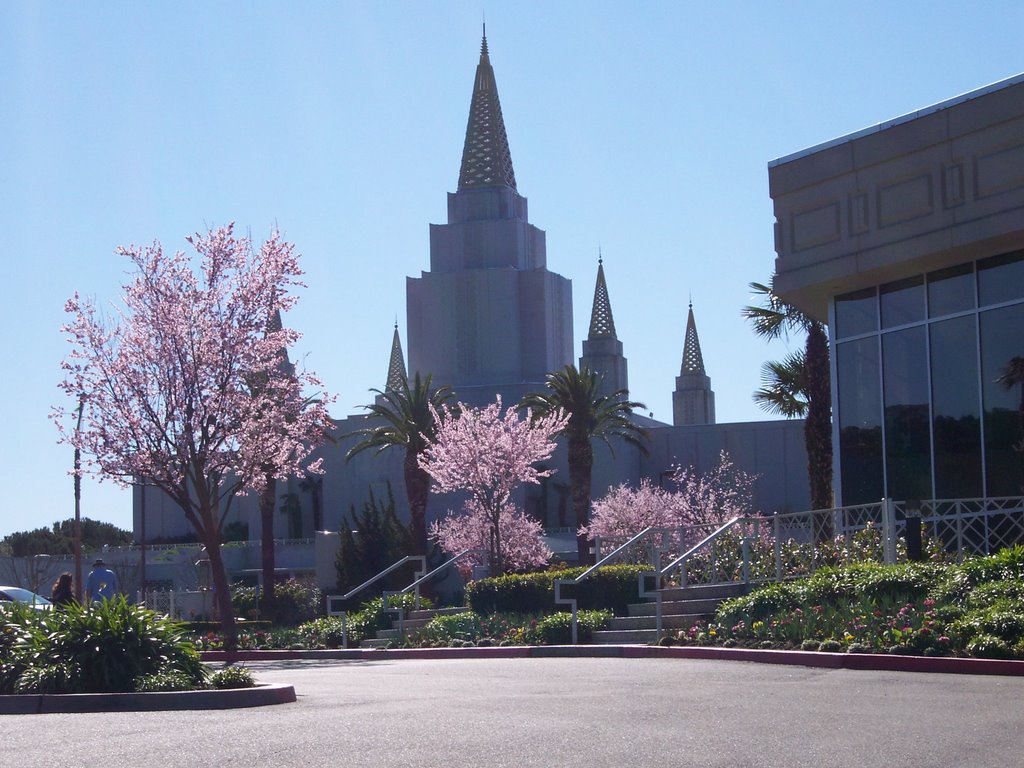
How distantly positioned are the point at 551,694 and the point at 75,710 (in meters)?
3.96

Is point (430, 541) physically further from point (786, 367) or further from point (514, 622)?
point (514, 622)

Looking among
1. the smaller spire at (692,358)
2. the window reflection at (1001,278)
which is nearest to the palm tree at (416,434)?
the window reflection at (1001,278)

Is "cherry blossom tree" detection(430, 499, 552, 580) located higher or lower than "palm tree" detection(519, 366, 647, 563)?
lower

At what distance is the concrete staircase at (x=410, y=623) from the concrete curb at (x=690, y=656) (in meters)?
1.70

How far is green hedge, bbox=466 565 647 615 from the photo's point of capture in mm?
22438

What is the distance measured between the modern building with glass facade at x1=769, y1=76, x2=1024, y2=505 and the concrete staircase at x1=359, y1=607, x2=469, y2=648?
25.6 ft

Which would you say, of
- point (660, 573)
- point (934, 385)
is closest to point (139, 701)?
point (660, 573)

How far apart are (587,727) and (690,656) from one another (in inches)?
319

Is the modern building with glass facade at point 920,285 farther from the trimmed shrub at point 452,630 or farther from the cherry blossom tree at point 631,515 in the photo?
the cherry blossom tree at point 631,515

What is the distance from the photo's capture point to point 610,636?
65.8 feet

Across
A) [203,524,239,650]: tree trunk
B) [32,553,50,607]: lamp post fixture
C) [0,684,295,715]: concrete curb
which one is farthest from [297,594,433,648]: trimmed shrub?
[32,553,50,607]: lamp post fixture

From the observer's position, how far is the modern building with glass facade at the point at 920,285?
64.4 feet

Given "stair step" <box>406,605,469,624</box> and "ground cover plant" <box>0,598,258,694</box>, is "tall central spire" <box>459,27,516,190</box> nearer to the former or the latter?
"stair step" <box>406,605,469,624</box>

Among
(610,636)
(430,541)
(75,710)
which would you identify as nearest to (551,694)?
(75,710)
